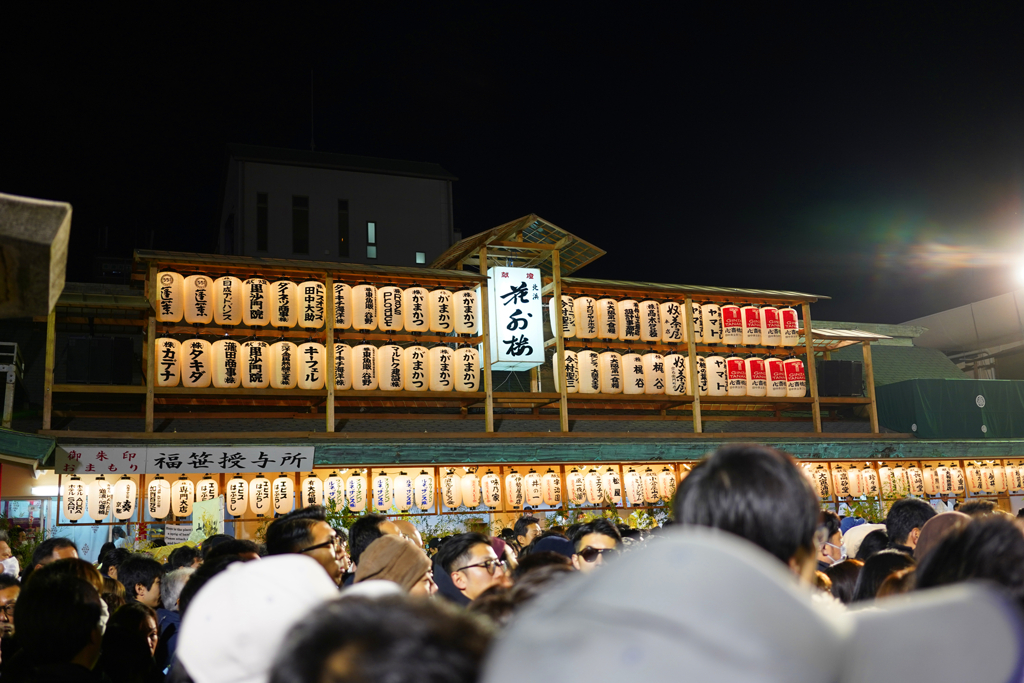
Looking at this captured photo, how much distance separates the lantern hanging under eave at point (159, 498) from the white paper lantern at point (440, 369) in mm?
5055

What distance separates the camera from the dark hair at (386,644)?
102cm

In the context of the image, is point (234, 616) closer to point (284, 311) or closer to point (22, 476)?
point (284, 311)

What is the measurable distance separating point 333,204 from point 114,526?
18.8m

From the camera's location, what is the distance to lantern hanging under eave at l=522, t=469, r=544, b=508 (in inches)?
641

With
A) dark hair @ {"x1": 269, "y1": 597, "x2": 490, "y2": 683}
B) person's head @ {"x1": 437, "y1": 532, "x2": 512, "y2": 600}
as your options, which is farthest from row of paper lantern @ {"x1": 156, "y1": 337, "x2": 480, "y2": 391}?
dark hair @ {"x1": 269, "y1": 597, "x2": 490, "y2": 683}

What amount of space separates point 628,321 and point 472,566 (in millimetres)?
13939

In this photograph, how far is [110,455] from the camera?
43.6 ft

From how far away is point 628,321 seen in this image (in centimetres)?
1791

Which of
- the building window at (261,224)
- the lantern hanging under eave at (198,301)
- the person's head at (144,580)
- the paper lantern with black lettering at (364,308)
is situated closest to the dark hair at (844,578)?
the person's head at (144,580)

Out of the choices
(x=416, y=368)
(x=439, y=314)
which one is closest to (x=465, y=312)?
(x=439, y=314)

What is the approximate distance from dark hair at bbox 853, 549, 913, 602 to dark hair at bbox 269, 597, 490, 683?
9.97 feet

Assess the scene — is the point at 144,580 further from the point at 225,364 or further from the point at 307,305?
the point at 307,305

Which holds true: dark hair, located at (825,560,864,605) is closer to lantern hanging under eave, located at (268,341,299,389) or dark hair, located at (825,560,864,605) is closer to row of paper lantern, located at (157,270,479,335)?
lantern hanging under eave, located at (268,341,299,389)

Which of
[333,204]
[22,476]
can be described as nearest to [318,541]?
[22,476]
